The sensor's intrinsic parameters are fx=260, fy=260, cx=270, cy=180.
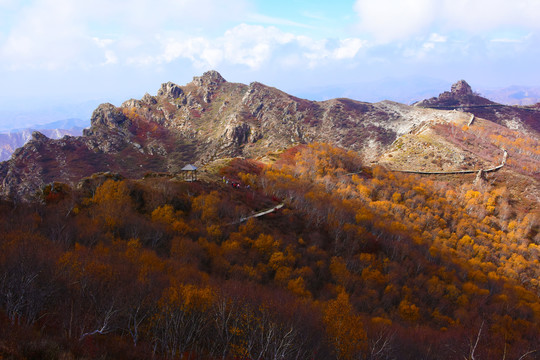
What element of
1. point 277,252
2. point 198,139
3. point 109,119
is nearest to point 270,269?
point 277,252

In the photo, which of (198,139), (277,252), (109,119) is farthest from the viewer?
(198,139)

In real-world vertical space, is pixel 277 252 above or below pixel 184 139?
below

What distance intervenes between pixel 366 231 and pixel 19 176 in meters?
151

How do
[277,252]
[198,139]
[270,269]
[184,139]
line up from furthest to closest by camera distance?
1. [184,139]
2. [198,139]
3. [277,252]
4. [270,269]

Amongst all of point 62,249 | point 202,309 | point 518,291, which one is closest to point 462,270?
point 518,291

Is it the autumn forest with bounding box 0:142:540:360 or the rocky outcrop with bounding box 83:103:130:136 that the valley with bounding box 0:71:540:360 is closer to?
the autumn forest with bounding box 0:142:540:360

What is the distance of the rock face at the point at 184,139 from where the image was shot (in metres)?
134

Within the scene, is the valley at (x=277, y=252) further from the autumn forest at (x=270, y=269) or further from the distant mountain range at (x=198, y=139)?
the distant mountain range at (x=198, y=139)

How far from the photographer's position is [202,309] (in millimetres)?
26047

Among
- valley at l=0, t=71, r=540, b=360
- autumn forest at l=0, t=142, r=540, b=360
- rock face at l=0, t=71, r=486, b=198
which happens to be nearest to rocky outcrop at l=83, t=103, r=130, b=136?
rock face at l=0, t=71, r=486, b=198

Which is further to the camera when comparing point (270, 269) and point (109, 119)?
point (109, 119)

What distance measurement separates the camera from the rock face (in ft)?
438

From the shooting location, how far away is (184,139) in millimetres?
181000

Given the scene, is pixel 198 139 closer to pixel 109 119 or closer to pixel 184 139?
pixel 184 139
